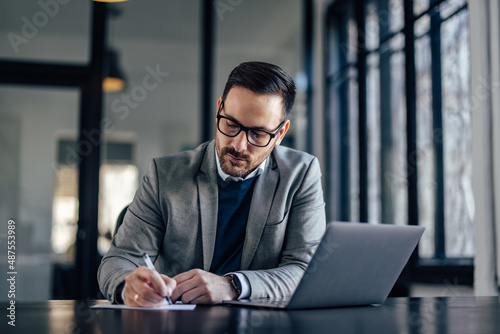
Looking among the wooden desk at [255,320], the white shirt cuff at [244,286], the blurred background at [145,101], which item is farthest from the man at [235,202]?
the blurred background at [145,101]

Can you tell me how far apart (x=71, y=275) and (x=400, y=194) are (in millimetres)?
2656

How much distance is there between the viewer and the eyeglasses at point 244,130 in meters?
1.77

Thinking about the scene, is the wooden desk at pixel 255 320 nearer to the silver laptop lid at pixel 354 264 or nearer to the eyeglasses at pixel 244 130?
the silver laptop lid at pixel 354 264

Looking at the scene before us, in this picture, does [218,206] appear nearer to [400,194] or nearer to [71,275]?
[400,194]

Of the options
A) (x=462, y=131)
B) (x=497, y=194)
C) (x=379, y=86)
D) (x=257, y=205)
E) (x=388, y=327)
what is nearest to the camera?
(x=388, y=327)

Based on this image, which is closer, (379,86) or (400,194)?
(400,194)

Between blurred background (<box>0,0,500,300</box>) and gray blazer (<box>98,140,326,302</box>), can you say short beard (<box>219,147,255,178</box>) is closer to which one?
gray blazer (<box>98,140,326,302</box>)

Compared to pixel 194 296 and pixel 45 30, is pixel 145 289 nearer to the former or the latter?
pixel 194 296

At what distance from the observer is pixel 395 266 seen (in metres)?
1.39

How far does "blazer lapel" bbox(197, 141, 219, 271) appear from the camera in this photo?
5.97 feet

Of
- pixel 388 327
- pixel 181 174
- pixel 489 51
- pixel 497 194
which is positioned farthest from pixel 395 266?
pixel 489 51

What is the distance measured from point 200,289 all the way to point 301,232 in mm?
547

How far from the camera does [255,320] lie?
3.60ft

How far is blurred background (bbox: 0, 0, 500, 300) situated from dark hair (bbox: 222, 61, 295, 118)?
2.05 m
